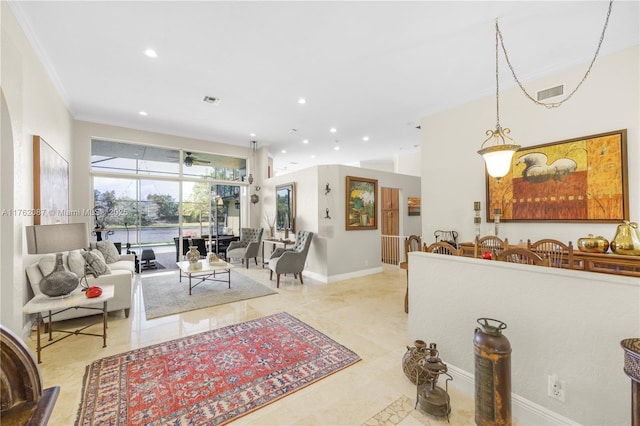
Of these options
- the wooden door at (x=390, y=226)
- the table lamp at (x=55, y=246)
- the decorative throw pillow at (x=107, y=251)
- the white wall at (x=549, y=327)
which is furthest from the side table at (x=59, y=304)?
the wooden door at (x=390, y=226)

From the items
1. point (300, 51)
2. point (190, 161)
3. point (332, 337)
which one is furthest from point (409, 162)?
point (332, 337)

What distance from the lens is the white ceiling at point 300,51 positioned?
2.71 metres

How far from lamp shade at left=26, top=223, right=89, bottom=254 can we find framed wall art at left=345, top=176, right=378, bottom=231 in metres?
4.35

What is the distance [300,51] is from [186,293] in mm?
4136

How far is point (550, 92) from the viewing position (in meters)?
3.68

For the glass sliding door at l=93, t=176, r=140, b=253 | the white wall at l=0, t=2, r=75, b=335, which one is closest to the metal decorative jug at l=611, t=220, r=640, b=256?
the white wall at l=0, t=2, r=75, b=335

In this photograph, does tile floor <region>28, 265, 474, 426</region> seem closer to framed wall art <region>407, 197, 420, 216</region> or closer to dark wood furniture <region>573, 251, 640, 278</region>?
dark wood furniture <region>573, 251, 640, 278</region>

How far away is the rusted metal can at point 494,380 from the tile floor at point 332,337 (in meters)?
0.21

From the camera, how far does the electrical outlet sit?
1.68 m

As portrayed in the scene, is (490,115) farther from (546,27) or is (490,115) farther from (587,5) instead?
(587,5)

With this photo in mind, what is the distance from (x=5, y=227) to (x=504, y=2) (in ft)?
17.0

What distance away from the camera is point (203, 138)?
6945 mm

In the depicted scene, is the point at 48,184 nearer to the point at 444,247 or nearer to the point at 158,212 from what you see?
the point at 158,212

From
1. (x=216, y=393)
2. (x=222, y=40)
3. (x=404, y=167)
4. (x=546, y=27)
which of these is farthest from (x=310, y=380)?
(x=404, y=167)
